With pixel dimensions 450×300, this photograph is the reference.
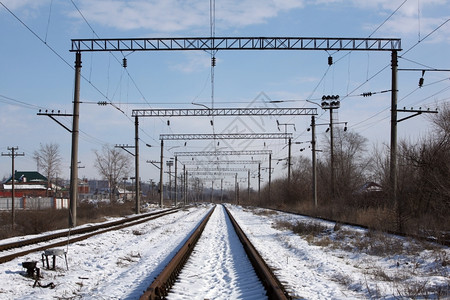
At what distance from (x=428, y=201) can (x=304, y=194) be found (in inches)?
1508

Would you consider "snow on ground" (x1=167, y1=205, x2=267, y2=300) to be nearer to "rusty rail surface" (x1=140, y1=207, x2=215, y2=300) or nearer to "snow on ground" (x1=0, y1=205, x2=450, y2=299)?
"snow on ground" (x1=0, y1=205, x2=450, y2=299)

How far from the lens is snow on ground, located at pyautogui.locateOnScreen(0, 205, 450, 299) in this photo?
8445 millimetres

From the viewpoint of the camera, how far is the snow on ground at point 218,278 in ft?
27.6

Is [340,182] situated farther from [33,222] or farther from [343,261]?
[343,261]

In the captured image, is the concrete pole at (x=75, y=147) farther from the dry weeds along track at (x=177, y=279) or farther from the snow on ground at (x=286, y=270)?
the dry weeds along track at (x=177, y=279)

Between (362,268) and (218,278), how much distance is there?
12.6 ft

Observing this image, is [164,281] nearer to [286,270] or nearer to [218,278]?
[218,278]

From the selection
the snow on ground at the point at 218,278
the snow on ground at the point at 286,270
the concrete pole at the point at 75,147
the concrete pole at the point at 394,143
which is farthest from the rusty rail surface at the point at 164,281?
the concrete pole at the point at 75,147

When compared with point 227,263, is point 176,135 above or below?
above

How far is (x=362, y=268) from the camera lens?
11.5m

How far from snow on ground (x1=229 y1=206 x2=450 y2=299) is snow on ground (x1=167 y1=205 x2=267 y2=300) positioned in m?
0.69

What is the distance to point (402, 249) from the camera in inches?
541

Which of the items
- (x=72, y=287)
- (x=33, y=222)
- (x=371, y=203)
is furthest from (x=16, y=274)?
(x=371, y=203)

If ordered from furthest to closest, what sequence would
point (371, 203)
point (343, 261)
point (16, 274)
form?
point (371, 203), point (343, 261), point (16, 274)
